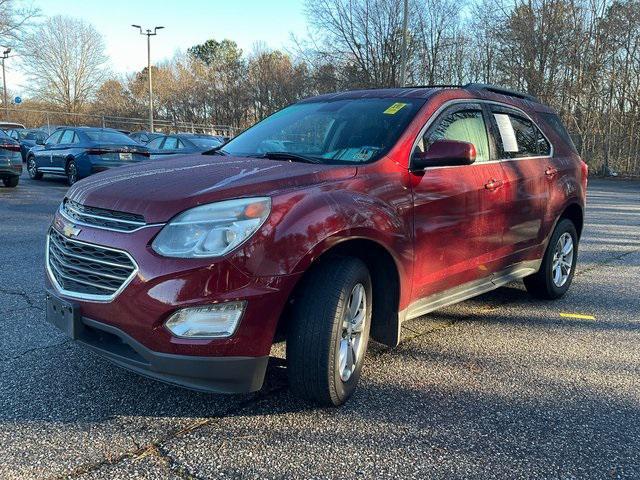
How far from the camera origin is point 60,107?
55.1 meters

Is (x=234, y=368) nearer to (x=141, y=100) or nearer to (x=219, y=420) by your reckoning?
(x=219, y=420)

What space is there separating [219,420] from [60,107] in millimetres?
59977

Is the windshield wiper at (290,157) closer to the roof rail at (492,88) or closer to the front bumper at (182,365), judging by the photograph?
the front bumper at (182,365)

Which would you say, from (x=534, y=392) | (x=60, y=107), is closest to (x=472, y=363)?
(x=534, y=392)

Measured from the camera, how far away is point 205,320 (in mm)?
2576

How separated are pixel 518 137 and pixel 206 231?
3288 millimetres

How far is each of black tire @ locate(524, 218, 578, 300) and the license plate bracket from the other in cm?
416

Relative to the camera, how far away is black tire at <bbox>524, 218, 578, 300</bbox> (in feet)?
17.2

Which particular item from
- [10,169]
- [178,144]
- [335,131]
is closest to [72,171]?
[10,169]

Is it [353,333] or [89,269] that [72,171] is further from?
[353,333]

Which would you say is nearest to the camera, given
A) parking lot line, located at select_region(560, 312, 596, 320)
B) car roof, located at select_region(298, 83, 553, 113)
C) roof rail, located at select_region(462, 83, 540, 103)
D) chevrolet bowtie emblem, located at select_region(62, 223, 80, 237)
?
chevrolet bowtie emblem, located at select_region(62, 223, 80, 237)

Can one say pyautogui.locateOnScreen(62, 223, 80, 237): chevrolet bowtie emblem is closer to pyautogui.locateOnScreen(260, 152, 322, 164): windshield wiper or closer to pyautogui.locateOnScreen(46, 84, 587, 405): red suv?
pyautogui.locateOnScreen(46, 84, 587, 405): red suv

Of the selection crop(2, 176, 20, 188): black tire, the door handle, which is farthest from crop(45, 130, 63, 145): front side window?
the door handle

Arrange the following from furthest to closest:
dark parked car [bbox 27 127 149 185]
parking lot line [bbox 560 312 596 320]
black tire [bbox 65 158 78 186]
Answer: black tire [bbox 65 158 78 186], dark parked car [bbox 27 127 149 185], parking lot line [bbox 560 312 596 320]
